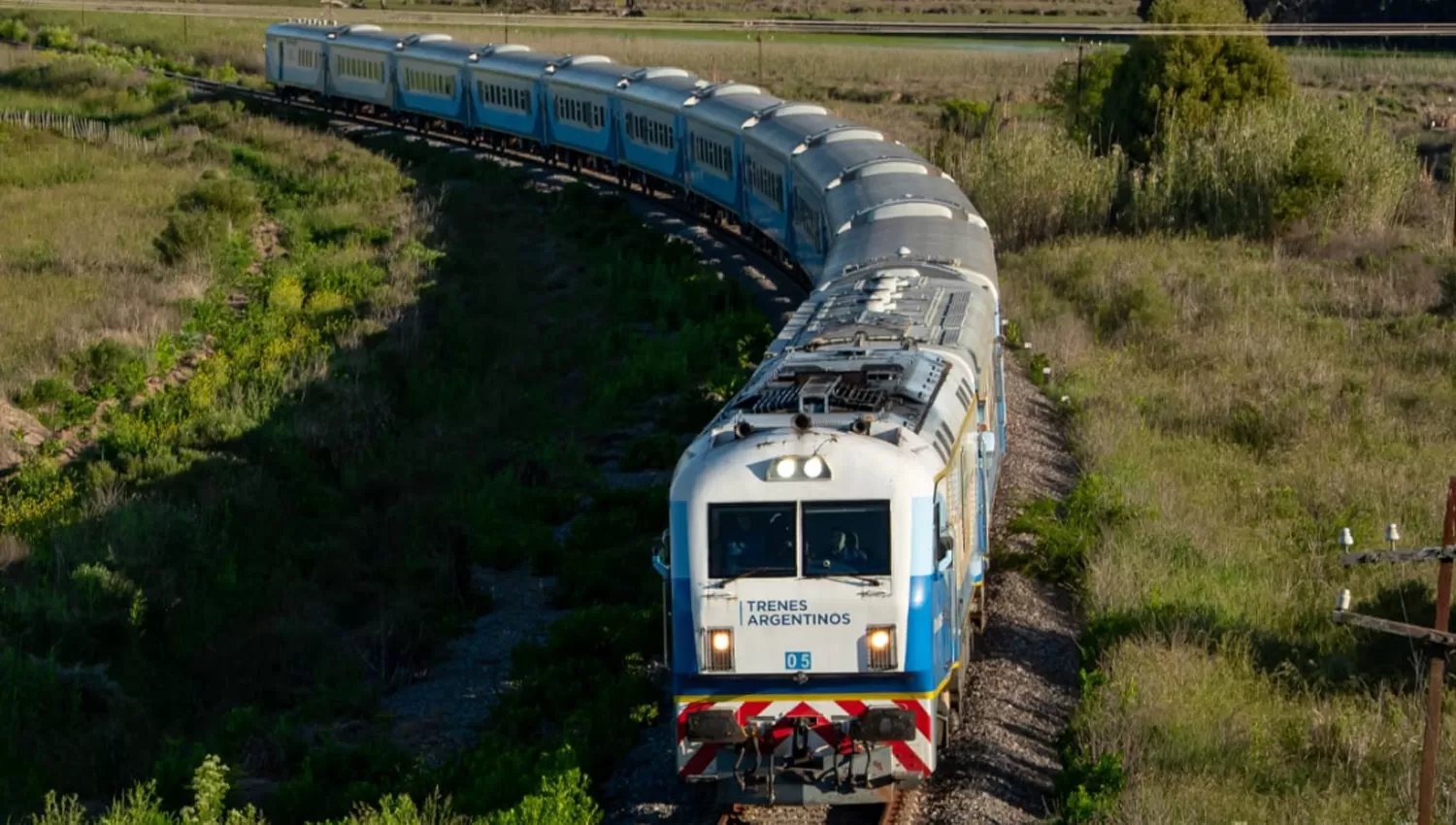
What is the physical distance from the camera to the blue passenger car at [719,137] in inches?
1339

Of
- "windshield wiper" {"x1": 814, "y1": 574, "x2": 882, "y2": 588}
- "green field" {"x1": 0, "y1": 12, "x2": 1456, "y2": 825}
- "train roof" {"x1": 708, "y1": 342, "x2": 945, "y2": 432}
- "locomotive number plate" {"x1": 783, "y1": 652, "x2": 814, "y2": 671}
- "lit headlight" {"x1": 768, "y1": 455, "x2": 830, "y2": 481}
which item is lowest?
"green field" {"x1": 0, "y1": 12, "x2": 1456, "y2": 825}

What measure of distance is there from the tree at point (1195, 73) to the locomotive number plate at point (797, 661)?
101 feet

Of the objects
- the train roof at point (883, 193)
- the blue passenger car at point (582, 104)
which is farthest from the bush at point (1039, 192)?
the train roof at point (883, 193)

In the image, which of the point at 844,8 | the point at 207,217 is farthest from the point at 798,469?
the point at 844,8

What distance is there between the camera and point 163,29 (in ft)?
320

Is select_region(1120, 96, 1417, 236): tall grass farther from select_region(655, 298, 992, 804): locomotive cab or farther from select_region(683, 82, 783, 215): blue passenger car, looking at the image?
select_region(655, 298, 992, 804): locomotive cab

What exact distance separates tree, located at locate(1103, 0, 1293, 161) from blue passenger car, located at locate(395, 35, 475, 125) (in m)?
18.3

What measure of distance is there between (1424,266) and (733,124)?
40.7ft

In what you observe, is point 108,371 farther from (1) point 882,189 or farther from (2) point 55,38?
(2) point 55,38

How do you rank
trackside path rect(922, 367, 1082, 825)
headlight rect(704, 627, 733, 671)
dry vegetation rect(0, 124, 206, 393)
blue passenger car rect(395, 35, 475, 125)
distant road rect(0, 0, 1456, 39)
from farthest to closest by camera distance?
1. blue passenger car rect(395, 35, 475, 125)
2. distant road rect(0, 0, 1456, 39)
3. dry vegetation rect(0, 124, 206, 393)
4. trackside path rect(922, 367, 1082, 825)
5. headlight rect(704, 627, 733, 671)

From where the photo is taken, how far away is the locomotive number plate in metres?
11.2

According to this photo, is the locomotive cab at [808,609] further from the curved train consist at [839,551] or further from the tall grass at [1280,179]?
the tall grass at [1280,179]

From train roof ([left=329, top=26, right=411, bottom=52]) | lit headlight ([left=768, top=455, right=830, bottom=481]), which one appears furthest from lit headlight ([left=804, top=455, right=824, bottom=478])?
train roof ([left=329, top=26, right=411, bottom=52])

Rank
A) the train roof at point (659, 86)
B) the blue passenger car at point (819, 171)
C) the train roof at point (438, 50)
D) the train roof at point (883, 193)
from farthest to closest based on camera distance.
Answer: the train roof at point (438, 50) < the train roof at point (659, 86) < the blue passenger car at point (819, 171) < the train roof at point (883, 193)
